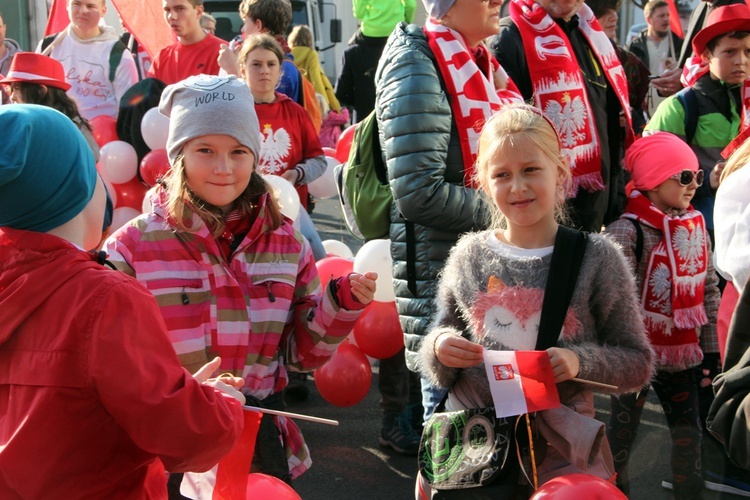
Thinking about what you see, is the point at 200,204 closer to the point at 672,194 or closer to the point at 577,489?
the point at 577,489

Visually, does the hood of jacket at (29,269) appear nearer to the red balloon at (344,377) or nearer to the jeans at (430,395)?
the jeans at (430,395)

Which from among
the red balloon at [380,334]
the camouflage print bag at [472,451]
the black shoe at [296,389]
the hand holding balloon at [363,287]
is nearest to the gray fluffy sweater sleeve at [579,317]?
the camouflage print bag at [472,451]

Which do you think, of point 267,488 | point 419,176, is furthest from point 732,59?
point 267,488

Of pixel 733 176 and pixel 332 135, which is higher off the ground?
pixel 733 176

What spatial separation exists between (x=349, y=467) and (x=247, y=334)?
7.07 feet

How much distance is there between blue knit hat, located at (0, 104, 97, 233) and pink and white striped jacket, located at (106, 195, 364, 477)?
2.57 ft

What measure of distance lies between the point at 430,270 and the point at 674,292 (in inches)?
46.9

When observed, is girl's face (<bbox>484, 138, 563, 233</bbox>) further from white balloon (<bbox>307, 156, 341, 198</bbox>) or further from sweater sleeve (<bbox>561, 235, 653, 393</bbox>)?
white balloon (<bbox>307, 156, 341, 198</bbox>)

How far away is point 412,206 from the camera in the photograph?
334cm

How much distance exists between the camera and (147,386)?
1.92 m

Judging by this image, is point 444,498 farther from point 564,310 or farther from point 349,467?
point 349,467

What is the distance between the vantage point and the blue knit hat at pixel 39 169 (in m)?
1.95

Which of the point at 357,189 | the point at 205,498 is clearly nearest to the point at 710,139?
the point at 357,189

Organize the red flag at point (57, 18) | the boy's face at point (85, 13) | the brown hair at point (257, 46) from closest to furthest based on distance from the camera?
the brown hair at point (257, 46)
the boy's face at point (85, 13)
the red flag at point (57, 18)
